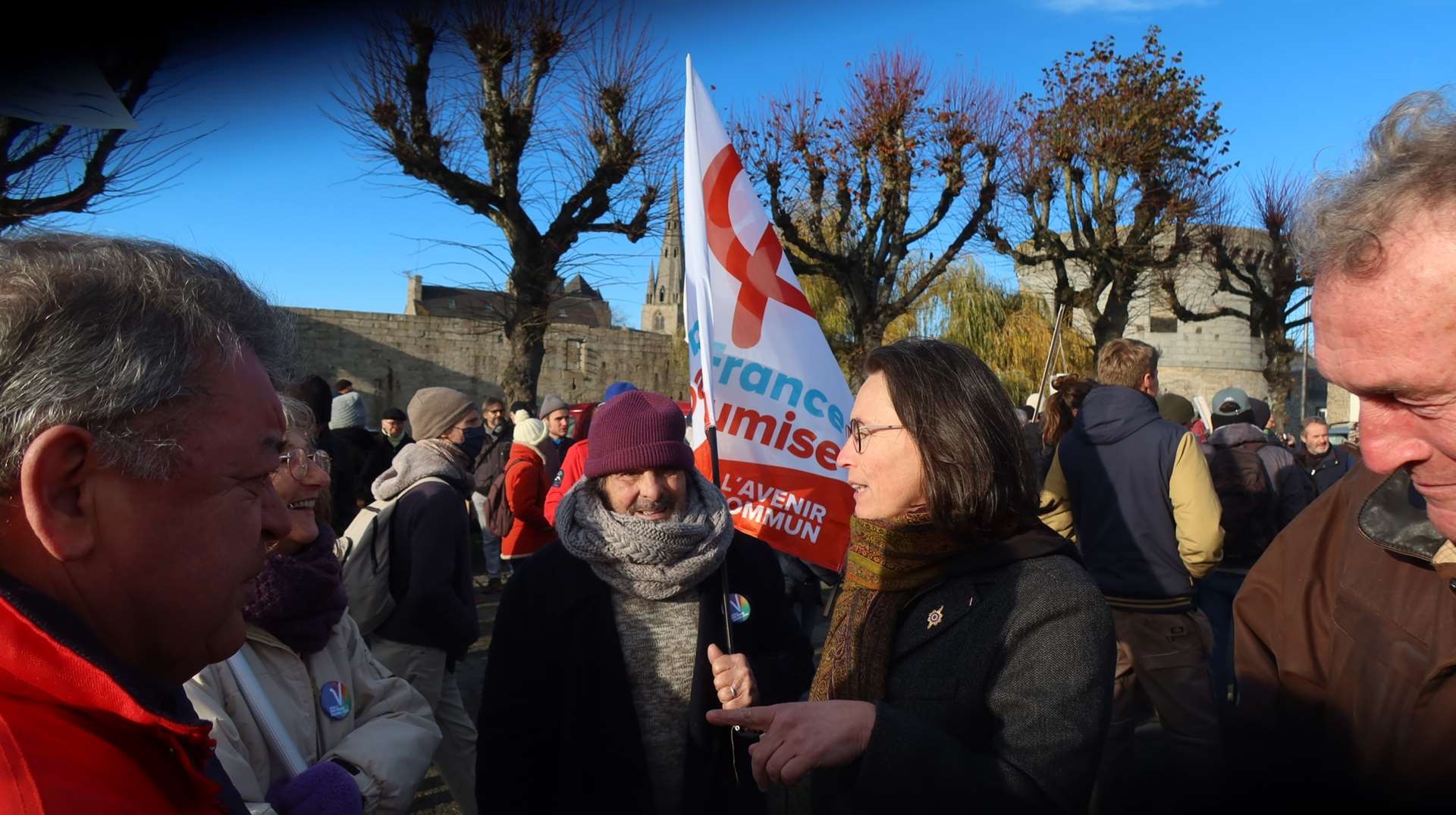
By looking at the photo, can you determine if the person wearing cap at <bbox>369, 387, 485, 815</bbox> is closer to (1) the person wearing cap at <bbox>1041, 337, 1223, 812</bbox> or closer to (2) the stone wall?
(1) the person wearing cap at <bbox>1041, 337, 1223, 812</bbox>

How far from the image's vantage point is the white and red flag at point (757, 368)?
128 inches

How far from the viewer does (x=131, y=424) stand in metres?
1.07

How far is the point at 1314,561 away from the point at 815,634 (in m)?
6.20

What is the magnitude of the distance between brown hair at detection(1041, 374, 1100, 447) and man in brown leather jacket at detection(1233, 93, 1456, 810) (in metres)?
3.70

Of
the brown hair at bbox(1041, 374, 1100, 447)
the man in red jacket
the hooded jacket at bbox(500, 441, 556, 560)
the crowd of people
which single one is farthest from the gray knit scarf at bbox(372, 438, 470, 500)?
the brown hair at bbox(1041, 374, 1100, 447)

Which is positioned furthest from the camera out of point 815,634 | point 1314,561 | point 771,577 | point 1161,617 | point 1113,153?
point 1113,153

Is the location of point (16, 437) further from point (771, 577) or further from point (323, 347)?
point (323, 347)

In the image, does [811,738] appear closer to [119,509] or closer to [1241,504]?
[119,509]

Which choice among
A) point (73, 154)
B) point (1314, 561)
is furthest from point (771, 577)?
point (73, 154)

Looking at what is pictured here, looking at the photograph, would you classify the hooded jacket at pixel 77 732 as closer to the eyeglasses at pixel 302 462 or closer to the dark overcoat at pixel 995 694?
the dark overcoat at pixel 995 694

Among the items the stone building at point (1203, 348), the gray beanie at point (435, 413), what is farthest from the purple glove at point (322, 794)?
the stone building at point (1203, 348)

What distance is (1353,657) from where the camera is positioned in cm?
148

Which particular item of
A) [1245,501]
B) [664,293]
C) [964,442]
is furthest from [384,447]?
[664,293]

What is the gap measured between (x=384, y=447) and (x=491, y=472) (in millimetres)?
1000
